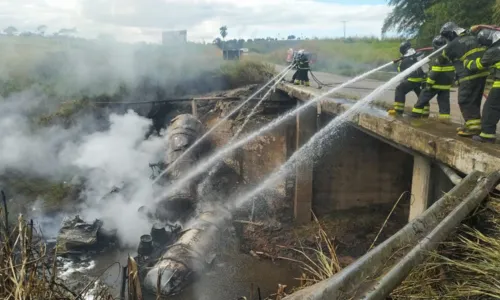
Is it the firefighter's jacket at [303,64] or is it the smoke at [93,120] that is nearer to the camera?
the smoke at [93,120]

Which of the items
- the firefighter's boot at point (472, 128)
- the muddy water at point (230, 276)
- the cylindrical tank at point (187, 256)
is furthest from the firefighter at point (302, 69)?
the firefighter's boot at point (472, 128)

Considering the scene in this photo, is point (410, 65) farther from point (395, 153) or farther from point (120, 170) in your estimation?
point (120, 170)

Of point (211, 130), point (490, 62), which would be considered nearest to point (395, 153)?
point (211, 130)

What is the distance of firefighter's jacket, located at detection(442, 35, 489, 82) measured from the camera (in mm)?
5227

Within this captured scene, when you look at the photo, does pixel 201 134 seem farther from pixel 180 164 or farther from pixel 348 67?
pixel 348 67

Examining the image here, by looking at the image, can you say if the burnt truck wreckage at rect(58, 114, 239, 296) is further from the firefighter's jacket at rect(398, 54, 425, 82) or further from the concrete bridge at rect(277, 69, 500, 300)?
the firefighter's jacket at rect(398, 54, 425, 82)

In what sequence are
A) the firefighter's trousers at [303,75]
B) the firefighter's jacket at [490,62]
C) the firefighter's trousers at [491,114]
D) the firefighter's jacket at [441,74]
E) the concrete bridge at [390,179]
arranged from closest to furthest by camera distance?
the concrete bridge at [390,179] → the firefighter's jacket at [490,62] → the firefighter's trousers at [491,114] → the firefighter's jacket at [441,74] → the firefighter's trousers at [303,75]

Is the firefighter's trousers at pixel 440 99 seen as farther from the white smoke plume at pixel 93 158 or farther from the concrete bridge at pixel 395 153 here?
the white smoke plume at pixel 93 158

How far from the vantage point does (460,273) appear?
303cm

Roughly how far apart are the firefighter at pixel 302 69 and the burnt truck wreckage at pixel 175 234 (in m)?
4.60

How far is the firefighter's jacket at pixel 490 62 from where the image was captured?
15.6ft

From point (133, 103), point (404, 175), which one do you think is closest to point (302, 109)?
point (404, 175)

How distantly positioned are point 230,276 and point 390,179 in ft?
18.9

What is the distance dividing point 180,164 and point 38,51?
55.1 feet
